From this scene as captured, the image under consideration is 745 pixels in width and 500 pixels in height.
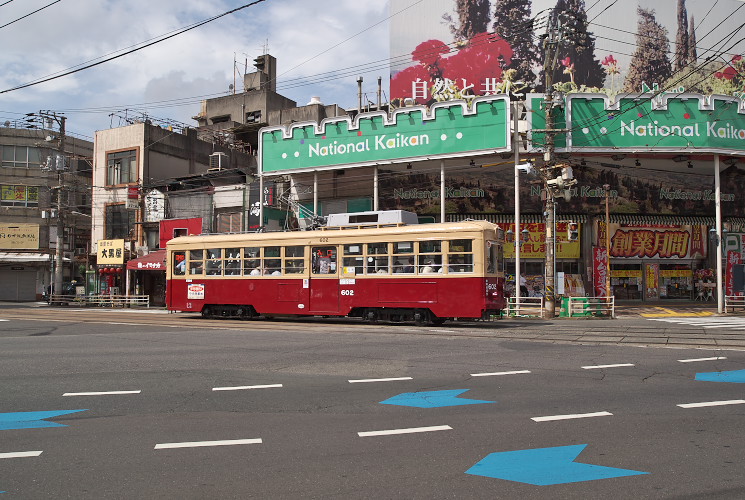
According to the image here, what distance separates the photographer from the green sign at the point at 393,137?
23203mm

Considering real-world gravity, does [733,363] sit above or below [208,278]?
below

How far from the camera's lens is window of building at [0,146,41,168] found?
145 feet

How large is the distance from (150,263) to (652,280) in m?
27.4

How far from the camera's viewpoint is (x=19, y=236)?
143 feet

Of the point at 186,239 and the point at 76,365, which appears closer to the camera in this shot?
the point at 76,365

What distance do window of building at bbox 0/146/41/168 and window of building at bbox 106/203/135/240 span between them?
11.3m

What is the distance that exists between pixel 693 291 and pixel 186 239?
24.6 meters

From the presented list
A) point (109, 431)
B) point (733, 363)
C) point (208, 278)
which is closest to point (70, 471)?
point (109, 431)

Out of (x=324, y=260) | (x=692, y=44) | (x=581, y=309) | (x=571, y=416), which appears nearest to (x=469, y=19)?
(x=692, y=44)

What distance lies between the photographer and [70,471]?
190 inches

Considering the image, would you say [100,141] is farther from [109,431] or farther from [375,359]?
[109,431]

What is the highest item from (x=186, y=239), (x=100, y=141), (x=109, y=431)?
(x=100, y=141)

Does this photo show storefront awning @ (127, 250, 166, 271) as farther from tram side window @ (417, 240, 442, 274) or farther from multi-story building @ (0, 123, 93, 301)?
tram side window @ (417, 240, 442, 274)

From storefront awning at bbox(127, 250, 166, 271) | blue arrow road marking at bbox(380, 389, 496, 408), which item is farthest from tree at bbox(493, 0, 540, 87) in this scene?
blue arrow road marking at bbox(380, 389, 496, 408)
